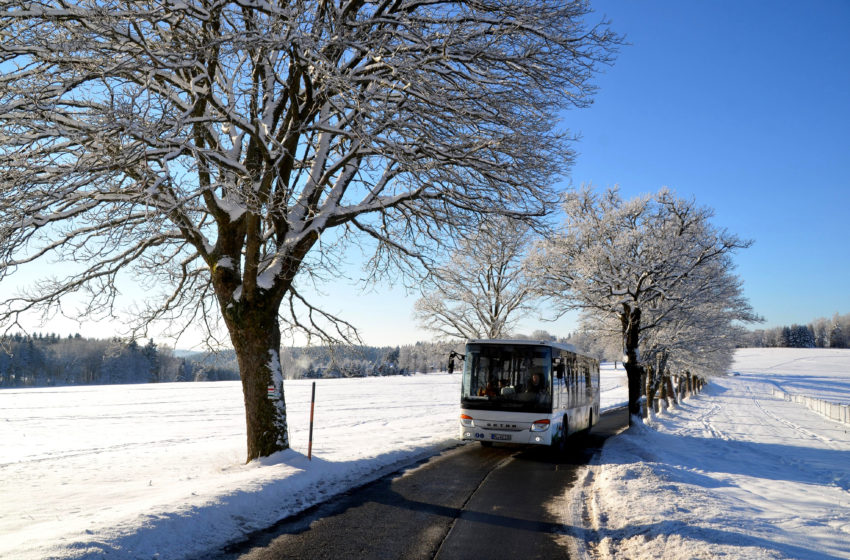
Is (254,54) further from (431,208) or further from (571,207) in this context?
(571,207)

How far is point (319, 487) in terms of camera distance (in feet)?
27.8

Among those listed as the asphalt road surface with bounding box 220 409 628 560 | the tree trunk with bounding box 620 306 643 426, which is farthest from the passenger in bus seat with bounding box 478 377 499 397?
the tree trunk with bounding box 620 306 643 426

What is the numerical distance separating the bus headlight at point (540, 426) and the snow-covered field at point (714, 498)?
54.9 inches

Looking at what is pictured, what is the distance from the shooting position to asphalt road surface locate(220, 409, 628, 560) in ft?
18.5

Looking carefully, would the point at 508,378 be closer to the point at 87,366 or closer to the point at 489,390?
the point at 489,390

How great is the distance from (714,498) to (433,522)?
5452mm

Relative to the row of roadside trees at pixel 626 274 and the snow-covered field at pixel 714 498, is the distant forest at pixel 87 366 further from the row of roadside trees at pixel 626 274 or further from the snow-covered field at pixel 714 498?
the snow-covered field at pixel 714 498

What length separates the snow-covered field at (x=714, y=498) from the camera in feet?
19.9

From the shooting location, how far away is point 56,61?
266 inches

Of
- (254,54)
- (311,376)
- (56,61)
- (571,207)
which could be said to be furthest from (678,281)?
(311,376)

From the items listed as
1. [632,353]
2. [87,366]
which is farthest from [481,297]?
→ [87,366]

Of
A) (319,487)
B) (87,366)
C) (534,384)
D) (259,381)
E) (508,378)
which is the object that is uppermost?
(259,381)

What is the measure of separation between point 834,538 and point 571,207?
51.8 ft

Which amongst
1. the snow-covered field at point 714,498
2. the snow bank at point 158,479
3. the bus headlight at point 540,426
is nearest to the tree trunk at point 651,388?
the snow-covered field at point 714,498
